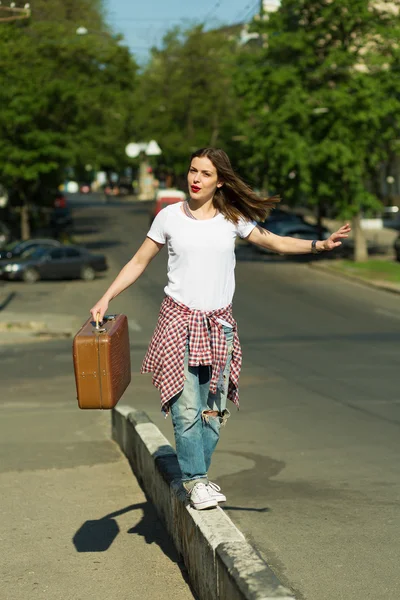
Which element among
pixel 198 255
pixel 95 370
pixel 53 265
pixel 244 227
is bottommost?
pixel 53 265

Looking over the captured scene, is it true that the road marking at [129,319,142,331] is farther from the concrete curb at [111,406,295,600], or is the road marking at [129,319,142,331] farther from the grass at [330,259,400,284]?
the concrete curb at [111,406,295,600]

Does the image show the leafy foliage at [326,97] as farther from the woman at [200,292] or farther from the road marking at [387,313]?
the woman at [200,292]

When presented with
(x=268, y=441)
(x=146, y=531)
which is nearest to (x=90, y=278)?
(x=268, y=441)

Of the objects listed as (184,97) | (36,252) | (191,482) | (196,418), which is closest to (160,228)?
(196,418)

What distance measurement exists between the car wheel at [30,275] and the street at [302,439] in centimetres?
1282

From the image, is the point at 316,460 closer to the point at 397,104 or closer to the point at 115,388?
the point at 115,388

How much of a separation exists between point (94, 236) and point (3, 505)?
58.6 meters

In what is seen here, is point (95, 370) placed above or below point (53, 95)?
below

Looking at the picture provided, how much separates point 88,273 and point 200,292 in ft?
120

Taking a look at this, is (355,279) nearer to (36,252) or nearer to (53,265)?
(53,265)

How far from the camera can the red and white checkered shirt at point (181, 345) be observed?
5.66 metres

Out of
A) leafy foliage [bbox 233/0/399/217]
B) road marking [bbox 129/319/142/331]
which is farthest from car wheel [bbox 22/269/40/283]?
road marking [bbox 129/319/142/331]

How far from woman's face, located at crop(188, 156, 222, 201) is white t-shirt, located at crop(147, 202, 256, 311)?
0.12 m

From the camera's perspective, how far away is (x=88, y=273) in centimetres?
4209
